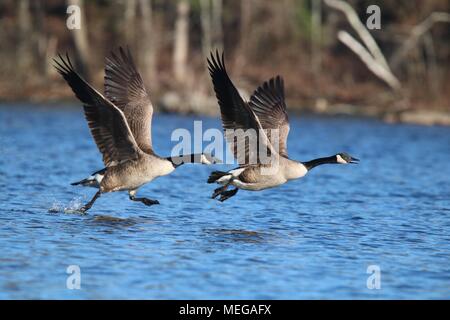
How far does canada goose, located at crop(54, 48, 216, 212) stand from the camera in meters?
10.5

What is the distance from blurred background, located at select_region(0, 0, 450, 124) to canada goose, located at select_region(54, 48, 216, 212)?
20.0m

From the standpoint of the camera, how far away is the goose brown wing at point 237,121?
10316 millimetres

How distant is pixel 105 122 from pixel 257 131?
2.02 m

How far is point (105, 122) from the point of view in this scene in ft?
35.3

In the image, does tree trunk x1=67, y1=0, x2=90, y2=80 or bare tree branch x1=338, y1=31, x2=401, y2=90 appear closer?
bare tree branch x1=338, y1=31, x2=401, y2=90

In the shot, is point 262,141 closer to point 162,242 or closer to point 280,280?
point 162,242

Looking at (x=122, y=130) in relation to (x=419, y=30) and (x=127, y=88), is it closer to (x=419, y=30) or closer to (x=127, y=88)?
(x=127, y=88)

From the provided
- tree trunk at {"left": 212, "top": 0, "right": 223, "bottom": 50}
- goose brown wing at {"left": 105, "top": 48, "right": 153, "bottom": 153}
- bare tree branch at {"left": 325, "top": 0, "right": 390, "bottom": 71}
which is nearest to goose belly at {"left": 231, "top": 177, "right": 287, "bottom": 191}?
goose brown wing at {"left": 105, "top": 48, "right": 153, "bottom": 153}

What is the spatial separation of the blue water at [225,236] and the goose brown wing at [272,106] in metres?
1.38
